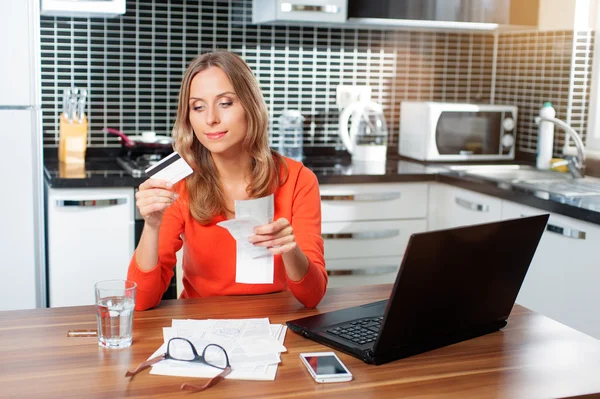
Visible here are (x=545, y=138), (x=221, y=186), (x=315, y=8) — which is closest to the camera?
(x=221, y=186)

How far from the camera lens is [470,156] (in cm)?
380

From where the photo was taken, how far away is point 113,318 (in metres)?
1.47

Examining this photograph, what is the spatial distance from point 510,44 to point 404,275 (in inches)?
120

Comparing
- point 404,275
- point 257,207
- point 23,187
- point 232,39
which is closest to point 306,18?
point 232,39

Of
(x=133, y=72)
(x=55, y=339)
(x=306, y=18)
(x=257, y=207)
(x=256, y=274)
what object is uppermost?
(x=306, y=18)

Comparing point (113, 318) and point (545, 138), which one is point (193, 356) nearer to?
point (113, 318)

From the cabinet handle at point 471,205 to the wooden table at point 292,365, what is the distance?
1.44m

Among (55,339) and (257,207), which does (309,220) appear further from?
(55,339)

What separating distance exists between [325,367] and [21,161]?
2026 millimetres

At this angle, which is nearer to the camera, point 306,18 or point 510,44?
point 306,18

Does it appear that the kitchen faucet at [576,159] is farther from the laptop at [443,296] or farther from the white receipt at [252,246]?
the white receipt at [252,246]

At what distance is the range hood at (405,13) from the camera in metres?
3.46

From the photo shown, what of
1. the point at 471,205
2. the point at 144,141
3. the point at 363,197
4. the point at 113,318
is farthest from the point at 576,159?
the point at 113,318

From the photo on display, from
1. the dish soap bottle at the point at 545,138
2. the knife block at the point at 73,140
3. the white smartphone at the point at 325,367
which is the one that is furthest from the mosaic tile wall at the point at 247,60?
the white smartphone at the point at 325,367
